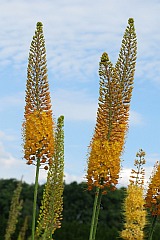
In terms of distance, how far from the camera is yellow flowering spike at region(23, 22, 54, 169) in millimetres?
8969

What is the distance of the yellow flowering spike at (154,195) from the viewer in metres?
9.73

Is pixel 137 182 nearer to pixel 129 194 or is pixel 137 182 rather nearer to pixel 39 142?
pixel 129 194

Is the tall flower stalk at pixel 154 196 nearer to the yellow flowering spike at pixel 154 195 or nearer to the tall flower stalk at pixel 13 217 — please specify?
the yellow flowering spike at pixel 154 195

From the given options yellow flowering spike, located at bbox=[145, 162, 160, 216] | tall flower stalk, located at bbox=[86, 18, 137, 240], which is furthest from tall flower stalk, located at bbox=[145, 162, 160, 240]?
tall flower stalk, located at bbox=[86, 18, 137, 240]

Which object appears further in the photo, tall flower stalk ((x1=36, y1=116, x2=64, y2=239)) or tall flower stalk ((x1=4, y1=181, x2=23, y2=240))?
tall flower stalk ((x1=36, y1=116, x2=64, y2=239))

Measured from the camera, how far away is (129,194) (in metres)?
9.48

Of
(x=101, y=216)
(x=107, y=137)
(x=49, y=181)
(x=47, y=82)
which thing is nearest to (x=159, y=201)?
(x=107, y=137)

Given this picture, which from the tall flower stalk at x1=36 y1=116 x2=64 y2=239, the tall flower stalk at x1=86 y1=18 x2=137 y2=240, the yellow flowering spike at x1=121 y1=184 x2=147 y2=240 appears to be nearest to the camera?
the tall flower stalk at x1=36 y1=116 x2=64 y2=239

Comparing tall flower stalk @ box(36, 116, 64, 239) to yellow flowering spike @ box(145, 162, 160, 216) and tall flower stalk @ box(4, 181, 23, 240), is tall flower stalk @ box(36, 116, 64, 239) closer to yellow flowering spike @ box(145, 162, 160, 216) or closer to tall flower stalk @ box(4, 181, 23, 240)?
tall flower stalk @ box(4, 181, 23, 240)

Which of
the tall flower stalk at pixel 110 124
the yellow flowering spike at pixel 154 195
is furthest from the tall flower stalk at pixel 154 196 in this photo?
the tall flower stalk at pixel 110 124

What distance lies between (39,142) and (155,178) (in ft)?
7.34

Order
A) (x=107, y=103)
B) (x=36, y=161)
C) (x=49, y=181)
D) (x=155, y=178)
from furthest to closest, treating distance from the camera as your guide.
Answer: (x=155, y=178)
(x=36, y=161)
(x=107, y=103)
(x=49, y=181)

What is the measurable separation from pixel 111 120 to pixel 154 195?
2505mm

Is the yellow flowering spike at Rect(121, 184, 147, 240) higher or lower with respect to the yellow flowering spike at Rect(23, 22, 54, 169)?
lower
